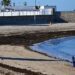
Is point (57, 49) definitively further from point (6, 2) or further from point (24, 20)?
point (6, 2)

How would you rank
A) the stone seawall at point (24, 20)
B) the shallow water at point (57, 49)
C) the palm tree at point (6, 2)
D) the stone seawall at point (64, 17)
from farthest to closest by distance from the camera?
the palm tree at point (6, 2) < the stone seawall at point (64, 17) < the stone seawall at point (24, 20) < the shallow water at point (57, 49)

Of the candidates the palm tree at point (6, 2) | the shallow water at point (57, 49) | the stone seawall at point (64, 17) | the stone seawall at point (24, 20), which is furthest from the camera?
the palm tree at point (6, 2)

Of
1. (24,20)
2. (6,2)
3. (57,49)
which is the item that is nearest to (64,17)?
(24,20)

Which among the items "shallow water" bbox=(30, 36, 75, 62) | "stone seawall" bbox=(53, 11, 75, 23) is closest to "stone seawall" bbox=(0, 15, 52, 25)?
"stone seawall" bbox=(53, 11, 75, 23)

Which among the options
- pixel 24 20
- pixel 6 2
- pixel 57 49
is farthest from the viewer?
pixel 6 2

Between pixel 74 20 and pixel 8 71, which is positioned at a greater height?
pixel 8 71

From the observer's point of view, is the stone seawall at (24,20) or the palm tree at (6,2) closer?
the stone seawall at (24,20)

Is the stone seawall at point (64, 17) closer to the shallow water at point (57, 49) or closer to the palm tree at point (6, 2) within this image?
the shallow water at point (57, 49)

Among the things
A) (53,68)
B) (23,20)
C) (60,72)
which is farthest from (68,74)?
(23,20)

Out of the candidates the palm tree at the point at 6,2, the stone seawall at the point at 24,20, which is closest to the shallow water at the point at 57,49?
the stone seawall at the point at 24,20

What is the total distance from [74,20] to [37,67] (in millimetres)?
61333

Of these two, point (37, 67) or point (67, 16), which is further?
point (67, 16)

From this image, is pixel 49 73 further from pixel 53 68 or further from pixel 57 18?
pixel 57 18

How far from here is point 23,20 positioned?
63.6m
